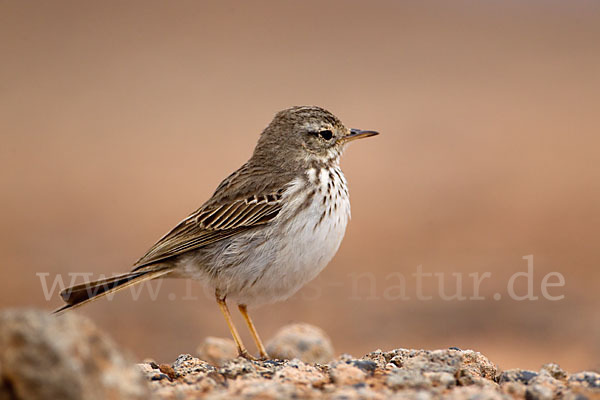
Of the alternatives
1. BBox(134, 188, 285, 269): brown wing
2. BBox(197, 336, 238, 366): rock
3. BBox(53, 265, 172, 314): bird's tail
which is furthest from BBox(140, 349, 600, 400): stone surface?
BBox(197, 336, 238, 366): rock

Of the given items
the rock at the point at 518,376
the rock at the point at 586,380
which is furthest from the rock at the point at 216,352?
the rock at the point at 586,380

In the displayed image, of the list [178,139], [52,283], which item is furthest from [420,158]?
[52,283]

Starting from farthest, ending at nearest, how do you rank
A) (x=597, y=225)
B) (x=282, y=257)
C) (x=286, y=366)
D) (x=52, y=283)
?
1. (x=597, y=225)
2. (x=52, y=283)
3. (x=282, y=257)
4. (x=286, y=366)

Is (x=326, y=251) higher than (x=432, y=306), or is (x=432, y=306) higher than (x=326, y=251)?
(x=432, y=306)

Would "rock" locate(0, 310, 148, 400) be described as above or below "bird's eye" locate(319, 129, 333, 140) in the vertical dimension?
below

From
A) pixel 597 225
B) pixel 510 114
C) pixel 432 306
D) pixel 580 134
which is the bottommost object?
pixel 432 306

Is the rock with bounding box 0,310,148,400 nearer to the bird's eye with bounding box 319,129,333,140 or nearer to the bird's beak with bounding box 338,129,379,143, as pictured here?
the bird's eye with bounding box 319,129,333,140

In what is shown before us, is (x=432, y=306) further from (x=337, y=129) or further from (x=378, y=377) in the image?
(x=378, y=377)

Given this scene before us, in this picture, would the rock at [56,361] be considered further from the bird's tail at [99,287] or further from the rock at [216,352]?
the rock at [216,352]
